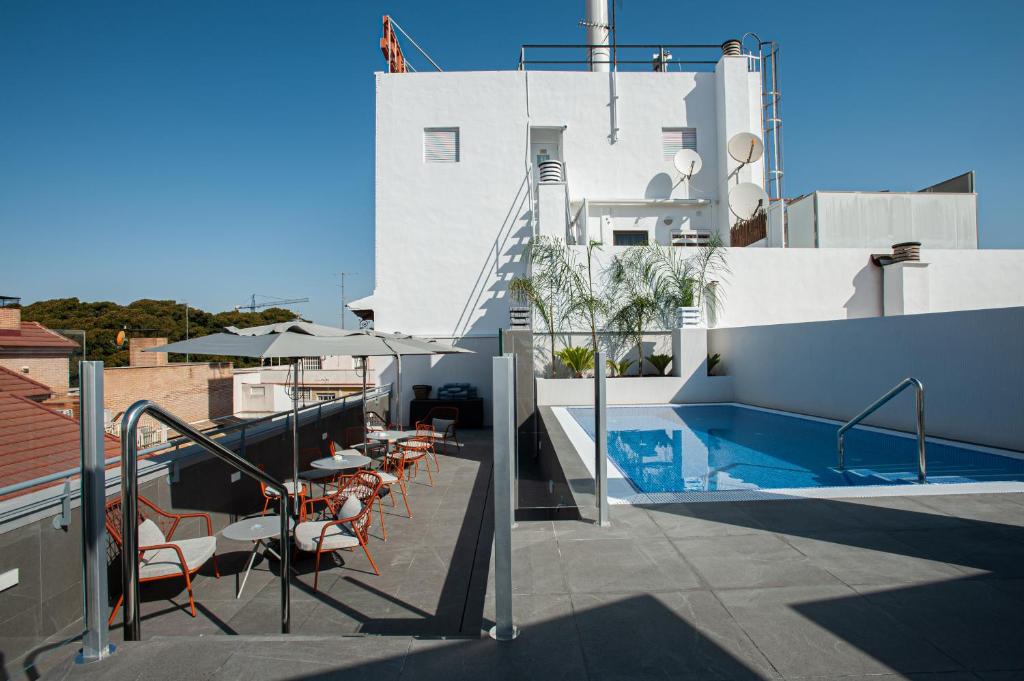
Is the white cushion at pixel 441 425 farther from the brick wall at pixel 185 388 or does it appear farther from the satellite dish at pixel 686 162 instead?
the brick wall at pixel 185 388

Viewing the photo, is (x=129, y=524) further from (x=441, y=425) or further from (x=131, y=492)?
(x=441, y=425)

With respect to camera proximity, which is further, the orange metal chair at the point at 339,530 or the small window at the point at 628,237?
the small window at the point at 628,237

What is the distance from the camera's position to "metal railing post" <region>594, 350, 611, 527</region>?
4242 mm

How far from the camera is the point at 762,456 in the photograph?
798 cm

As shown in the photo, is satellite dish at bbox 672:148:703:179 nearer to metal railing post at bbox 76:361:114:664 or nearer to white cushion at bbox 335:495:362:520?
white cushion at bbox 335:495:362:520

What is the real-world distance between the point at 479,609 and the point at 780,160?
20025mm

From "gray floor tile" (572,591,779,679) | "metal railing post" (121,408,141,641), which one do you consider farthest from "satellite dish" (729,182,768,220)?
"metal railing post" (121,408,141,641)

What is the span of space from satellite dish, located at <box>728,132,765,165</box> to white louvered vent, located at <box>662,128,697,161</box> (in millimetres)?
1440

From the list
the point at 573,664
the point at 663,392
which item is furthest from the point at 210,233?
the point at 573,664

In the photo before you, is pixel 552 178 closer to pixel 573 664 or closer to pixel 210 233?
pixel 573 664

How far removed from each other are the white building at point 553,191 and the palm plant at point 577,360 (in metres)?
3.17

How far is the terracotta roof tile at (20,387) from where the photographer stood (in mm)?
6096

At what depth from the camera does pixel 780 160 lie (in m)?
19.5

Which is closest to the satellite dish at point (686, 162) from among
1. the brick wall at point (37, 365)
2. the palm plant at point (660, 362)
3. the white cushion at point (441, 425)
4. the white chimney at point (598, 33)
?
the white chimney at point (598, 33)
